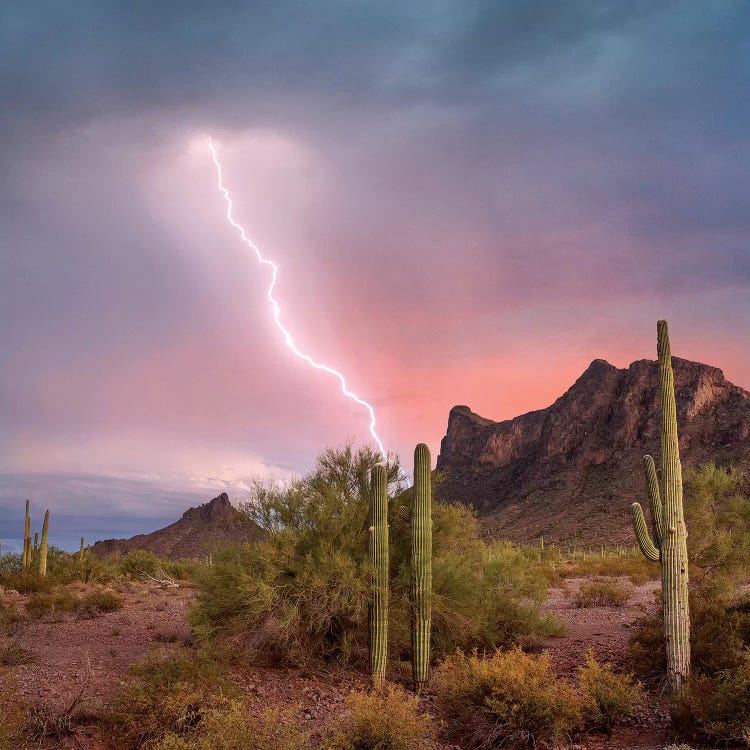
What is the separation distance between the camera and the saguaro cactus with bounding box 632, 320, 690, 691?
11656 millimetres

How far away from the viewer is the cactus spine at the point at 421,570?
13.2 m

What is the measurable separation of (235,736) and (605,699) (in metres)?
5.76

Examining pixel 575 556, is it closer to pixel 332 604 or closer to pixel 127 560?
pixel 127 560

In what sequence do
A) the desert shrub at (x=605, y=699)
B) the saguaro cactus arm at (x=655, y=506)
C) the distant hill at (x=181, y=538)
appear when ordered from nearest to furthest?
the desert shrub at (x=605, y=699) < the saguaro cactus arm at (x=655, y=506) < the distant hill at (x=181, y=538)

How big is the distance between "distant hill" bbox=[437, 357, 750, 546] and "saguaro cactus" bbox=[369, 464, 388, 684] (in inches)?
1571

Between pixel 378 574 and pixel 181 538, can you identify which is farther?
pixel 181 538

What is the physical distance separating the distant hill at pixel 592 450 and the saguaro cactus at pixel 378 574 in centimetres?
3989

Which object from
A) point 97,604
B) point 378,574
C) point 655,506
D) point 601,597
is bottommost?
point 97,604

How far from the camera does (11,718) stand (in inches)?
374

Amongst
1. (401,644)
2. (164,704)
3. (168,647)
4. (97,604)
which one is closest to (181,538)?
(97,604)

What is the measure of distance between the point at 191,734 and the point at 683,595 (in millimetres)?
8355

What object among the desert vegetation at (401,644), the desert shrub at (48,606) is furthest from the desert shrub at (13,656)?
the desert shrub at (48,606)

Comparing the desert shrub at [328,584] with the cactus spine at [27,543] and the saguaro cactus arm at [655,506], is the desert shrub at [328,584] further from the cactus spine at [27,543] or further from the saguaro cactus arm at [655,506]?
the cactus spine at [27,543]

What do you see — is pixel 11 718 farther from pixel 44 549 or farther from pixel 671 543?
pixel 44 549
